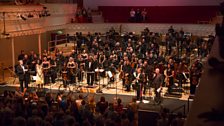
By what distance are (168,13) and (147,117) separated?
861 inches

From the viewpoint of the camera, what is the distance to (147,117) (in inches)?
440

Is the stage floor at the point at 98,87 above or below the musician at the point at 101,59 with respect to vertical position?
below

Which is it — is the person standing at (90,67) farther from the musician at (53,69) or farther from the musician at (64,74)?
the musician at (53,69)

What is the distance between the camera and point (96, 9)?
33812 millimetres

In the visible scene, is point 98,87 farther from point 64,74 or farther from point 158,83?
point 158,83

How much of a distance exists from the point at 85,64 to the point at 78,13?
14.5 meters

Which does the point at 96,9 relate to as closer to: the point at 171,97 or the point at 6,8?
the point at 6,8

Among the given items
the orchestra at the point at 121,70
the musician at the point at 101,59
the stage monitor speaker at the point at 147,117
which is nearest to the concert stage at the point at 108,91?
the orchestra at the point at 121,70

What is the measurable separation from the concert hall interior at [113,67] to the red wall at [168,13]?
0.32 feet

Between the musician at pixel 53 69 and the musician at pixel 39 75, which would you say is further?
the musician at pixel 53 69

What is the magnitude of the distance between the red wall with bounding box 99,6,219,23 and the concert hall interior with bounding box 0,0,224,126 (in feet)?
0.32

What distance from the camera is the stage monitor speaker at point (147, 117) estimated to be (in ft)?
36.3

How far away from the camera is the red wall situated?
97.7 ft

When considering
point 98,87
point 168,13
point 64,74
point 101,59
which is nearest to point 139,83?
point 98,87
